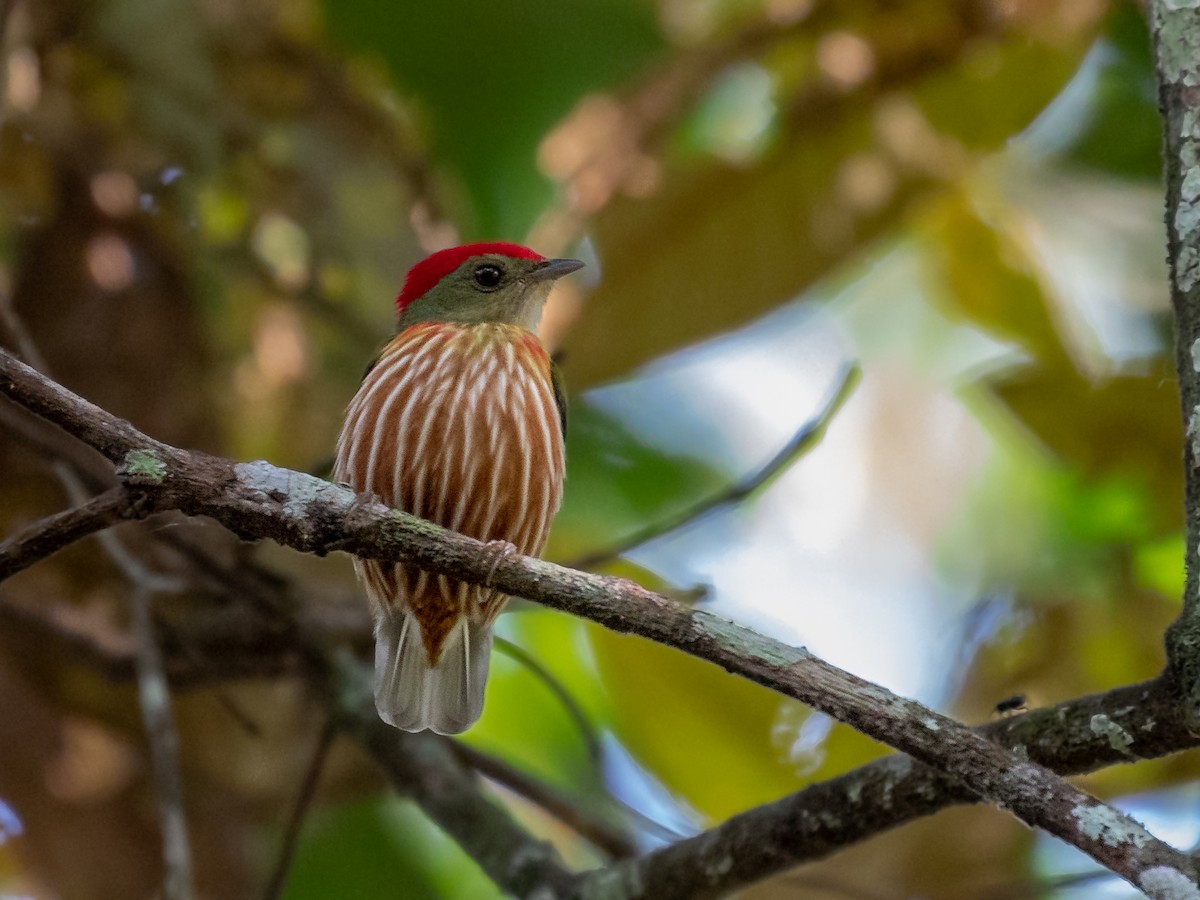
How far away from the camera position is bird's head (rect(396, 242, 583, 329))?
396cm

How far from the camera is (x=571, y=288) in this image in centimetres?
495

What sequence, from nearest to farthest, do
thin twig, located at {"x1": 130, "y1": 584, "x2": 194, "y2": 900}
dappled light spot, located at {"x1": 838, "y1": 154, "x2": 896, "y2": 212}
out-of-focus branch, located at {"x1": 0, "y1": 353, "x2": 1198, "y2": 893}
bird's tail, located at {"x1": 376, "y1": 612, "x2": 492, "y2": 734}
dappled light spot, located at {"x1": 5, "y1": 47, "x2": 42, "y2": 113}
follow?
out-of-focus branch, located at {"x1": 0, "y1": 353, "x2": 1198, "y2": 893} → thin twig, located at {"x1": 130, "y1": 584, "x2": 194, "y2": 900} → bird's tail, located at {"x1": 376, "y1": 612, "x2": 492, "y2": 734} → dappled light spot, located at {"x1": 5, "y1": 47, "x2": 42, "y2": 113} → dappled light spot, located at {"x1": 838, "y1": 154, "x2": 896, "y2": 212}

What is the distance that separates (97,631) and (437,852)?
2.08 meters

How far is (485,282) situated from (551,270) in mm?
200

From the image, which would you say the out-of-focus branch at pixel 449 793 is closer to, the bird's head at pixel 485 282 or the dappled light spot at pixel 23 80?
the bird's head at pixel 485 282

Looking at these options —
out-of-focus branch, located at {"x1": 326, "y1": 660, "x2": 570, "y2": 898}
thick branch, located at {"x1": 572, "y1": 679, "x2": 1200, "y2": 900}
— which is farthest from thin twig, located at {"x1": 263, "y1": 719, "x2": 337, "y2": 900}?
thick branch, located at {"x1": 572, "y1": 679, "x2": 1200, "y2": 900}

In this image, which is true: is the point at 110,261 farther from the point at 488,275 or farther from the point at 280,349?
the point at 488,275

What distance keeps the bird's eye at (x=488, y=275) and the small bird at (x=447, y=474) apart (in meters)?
0.26

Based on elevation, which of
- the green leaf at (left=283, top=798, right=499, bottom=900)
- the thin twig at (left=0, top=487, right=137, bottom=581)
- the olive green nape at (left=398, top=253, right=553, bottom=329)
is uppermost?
the olive green nape at (left=398, top=253, right=553, bottom=329)

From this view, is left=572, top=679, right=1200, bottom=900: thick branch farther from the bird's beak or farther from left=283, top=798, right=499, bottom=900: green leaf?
left=283, top=798, right=499, bottom=900: green leaf

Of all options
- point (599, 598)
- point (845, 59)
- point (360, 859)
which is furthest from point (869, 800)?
point (845, 59)

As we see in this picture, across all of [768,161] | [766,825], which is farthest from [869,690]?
[768,161]

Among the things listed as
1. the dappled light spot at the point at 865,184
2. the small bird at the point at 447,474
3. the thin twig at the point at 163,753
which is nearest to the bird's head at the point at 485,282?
the small bird at the point at 447,474

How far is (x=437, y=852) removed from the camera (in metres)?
5.94
